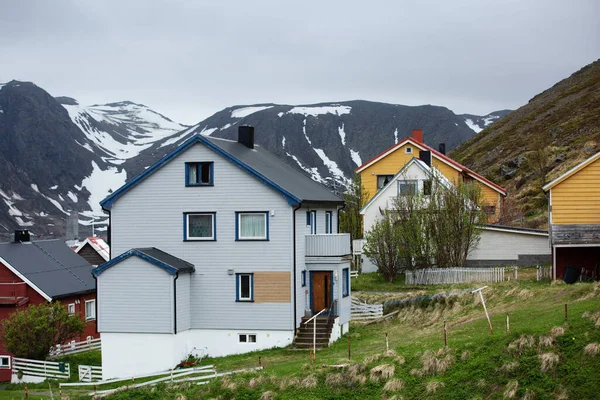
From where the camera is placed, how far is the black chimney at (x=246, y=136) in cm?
4059

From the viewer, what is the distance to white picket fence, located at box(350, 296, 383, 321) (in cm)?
4022

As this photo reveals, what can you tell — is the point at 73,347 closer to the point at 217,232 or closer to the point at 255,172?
the point at 217,232

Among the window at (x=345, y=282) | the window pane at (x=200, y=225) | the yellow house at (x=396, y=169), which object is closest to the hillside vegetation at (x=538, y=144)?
the yellow house at (x=396, y=169)

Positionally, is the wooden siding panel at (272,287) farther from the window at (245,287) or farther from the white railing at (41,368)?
the white railing at (41,368)

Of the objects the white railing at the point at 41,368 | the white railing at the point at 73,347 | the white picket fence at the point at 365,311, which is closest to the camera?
the white railing at the point at 41,368

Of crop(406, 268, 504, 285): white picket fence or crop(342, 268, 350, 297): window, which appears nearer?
crop(342, 268, 350, 297): window

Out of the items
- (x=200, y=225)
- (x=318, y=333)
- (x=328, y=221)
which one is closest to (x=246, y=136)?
(x=328, y=221)

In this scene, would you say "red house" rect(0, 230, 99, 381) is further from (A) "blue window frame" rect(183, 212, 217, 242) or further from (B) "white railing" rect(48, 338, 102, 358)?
(A) "blue window frame" rect(183, 212, 217, 242)

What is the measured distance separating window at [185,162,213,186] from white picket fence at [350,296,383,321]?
9334 millimetres

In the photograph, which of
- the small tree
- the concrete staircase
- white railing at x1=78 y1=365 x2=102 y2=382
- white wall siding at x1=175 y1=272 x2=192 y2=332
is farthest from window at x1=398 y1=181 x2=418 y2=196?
white railing at x1=78 y1=365 x2=102 y2=382

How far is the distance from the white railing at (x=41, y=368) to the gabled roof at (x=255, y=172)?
7002mm

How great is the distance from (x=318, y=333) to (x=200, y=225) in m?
6.33

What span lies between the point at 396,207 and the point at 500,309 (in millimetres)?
19397

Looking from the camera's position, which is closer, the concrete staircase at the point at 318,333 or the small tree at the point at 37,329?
the concrete staircase at the point at 318,333
